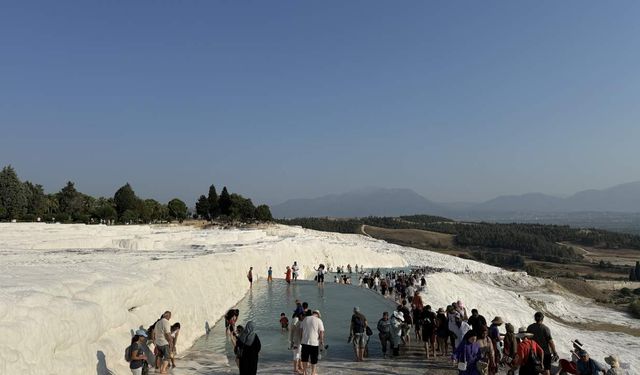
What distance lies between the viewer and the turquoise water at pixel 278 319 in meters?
12.1

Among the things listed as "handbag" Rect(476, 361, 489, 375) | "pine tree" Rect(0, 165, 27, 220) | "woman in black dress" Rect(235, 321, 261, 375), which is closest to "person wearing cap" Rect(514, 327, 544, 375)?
"handbag" Rect(476, 361, 489, 375)

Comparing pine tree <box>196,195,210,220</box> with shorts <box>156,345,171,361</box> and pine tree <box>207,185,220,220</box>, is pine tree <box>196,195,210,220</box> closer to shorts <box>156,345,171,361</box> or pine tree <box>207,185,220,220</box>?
pine tree <box>207,185,220,220</box>

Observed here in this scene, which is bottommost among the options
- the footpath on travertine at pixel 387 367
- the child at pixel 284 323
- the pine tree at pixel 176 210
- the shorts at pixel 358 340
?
the footpath on travertine at pixel 387 367

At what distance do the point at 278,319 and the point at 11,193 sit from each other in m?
69.3

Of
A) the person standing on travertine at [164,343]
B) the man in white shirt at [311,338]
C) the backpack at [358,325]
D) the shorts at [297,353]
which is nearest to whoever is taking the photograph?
the man in white shirt at [311,338]

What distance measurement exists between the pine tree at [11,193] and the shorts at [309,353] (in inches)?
2804

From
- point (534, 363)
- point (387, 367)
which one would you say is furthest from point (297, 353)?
point (534, 363)

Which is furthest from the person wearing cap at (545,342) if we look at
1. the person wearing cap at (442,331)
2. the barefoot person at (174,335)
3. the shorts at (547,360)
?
the barefoot person at (174,335)

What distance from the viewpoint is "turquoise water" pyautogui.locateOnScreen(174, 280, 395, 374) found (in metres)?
12.1

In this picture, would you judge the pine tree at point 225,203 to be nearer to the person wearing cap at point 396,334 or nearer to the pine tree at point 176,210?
the pine tree at point 176,210

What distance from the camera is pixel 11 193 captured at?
67688 mm

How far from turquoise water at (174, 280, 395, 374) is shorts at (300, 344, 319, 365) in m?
2.17

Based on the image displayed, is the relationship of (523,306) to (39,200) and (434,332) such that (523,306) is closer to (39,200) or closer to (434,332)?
(434,332)

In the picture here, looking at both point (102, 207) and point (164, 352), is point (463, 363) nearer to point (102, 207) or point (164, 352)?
point (164, 352)
